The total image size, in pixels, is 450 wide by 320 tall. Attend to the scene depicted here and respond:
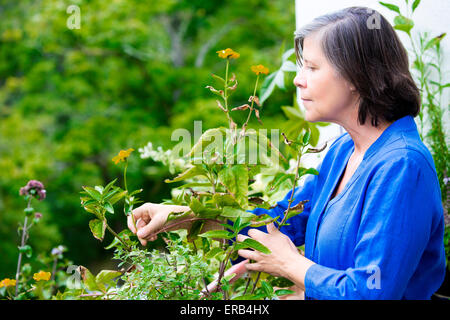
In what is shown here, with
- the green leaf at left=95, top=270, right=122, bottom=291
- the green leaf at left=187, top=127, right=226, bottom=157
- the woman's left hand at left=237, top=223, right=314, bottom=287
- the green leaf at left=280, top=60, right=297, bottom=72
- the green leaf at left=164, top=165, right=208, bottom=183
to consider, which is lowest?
the green leaf at left=95, top=270, right=122, bottom=291

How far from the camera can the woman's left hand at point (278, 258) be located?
952 mm

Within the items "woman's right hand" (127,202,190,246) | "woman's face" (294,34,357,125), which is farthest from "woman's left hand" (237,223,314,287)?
"woman's face" (294,34,357,125)

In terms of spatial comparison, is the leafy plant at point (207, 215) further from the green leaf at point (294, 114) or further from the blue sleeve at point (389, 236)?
the green leaf at point (294, 114)

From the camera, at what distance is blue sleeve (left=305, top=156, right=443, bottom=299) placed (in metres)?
0.82

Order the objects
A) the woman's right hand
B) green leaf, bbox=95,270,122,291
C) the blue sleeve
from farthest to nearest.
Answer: green leaf, bbox=95,270,122,291 < the woman's right hand < the blue sleeve

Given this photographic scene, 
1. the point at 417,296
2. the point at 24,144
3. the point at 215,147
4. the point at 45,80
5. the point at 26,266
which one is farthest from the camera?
the point at 45,80

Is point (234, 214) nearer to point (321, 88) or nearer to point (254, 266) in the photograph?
point (254, 266)

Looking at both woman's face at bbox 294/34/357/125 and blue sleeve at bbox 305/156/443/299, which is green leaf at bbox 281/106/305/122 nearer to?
woman's face at bbox 294/34/357/125

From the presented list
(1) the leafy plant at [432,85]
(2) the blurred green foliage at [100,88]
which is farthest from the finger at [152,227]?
(2) the blurred green foliage at [100,88]

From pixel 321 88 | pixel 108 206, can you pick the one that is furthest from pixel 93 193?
pixel 321 88

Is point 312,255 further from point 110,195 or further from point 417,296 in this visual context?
point 110,195

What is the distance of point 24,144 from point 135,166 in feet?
4.74

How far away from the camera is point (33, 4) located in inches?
251

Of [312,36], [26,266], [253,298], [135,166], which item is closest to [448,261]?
[253,298]
